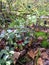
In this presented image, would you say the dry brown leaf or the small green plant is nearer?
the dry brown leaf

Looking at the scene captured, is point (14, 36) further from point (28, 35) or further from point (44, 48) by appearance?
point (44, 48)

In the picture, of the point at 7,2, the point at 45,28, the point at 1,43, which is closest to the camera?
the point at 1,43

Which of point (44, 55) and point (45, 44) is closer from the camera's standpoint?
point (44, 55)

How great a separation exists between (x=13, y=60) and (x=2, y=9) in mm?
1994

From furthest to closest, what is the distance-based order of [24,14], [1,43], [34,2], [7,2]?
[34,2], [7,2], [24,14], [1,43]

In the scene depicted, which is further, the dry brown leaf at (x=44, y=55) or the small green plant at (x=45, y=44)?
the small green plant at (x=45, y=44)

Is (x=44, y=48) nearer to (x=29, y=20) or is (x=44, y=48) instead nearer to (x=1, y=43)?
(x=1, y=43)

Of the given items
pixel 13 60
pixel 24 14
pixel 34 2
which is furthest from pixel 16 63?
pixel 34 2

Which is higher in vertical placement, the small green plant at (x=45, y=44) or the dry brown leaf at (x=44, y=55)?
the small green plant at (x=45, y=44)

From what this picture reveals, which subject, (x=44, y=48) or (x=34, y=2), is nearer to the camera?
(x=44, y=48)

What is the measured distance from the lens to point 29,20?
10.3ft

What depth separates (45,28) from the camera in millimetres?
3053

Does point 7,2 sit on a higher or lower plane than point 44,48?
higher

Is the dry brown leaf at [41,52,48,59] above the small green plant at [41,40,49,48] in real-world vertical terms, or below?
below
